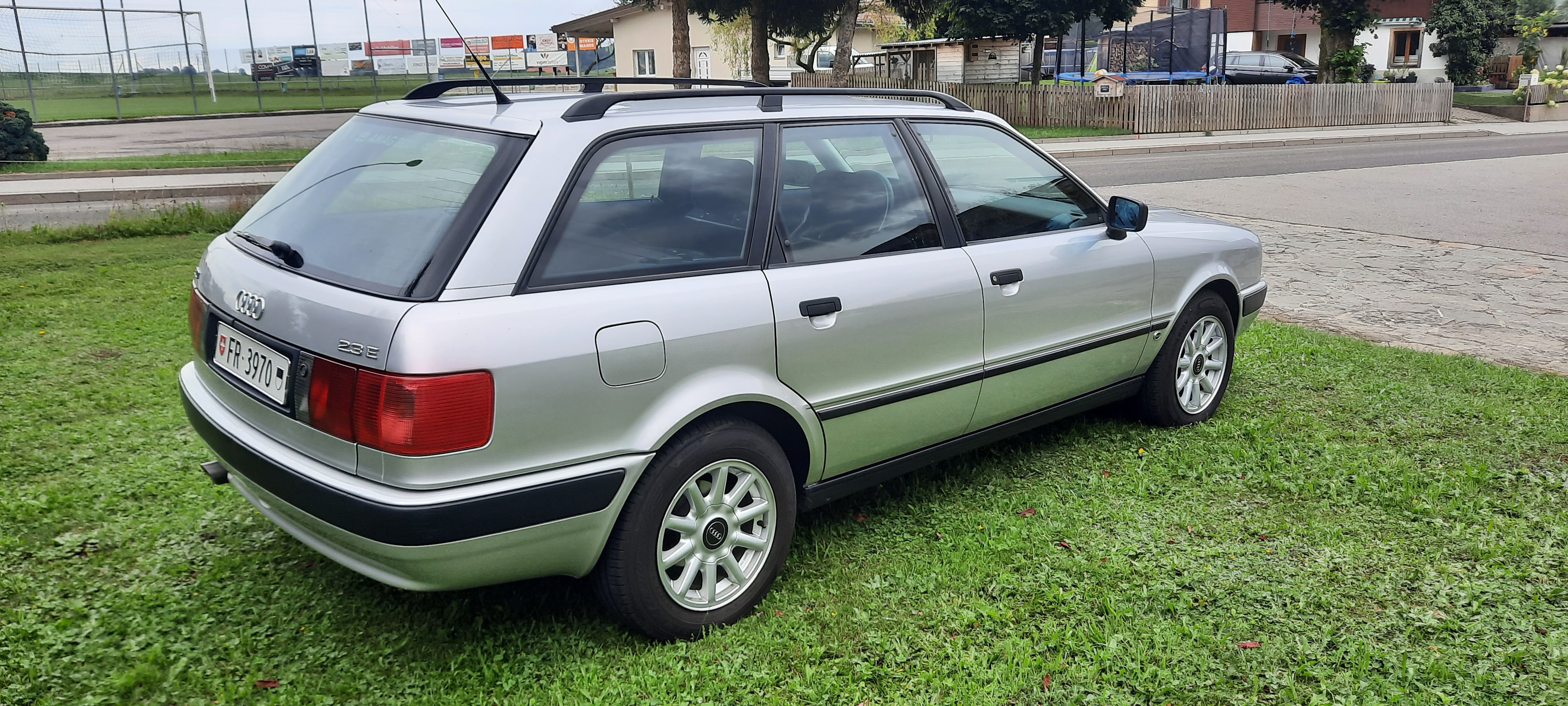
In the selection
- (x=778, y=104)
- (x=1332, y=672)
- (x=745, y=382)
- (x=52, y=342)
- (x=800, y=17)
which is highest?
(x=800, y=17)

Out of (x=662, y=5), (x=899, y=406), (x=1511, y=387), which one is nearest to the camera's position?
(x=899, y=406)

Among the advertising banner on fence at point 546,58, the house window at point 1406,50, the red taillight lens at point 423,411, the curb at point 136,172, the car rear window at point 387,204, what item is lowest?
the red taillight lens at point 423,411

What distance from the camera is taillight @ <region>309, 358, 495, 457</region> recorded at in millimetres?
2535

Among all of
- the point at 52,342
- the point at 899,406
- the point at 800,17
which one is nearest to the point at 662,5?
the point at 800,17

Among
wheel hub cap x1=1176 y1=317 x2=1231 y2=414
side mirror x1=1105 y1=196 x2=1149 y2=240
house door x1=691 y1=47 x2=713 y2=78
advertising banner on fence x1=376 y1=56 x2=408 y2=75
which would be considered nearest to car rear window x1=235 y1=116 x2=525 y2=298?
side mirror x1=1105 y1=196 x2=1149 y2=240

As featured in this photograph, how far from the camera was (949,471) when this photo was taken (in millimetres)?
4516

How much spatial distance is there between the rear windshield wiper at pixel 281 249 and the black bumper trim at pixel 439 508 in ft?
1.78

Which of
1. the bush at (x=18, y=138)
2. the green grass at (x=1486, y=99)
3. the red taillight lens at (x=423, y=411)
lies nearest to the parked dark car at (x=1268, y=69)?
the green grass at (x=1486, y=99)

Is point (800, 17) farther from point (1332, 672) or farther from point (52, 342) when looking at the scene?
point (1332, 672)

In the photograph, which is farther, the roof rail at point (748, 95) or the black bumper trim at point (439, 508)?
the roof rail at point (748, 95)

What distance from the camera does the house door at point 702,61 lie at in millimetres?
47372

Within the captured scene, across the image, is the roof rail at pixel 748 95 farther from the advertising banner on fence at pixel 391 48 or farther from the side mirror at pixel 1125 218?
the advertising banner on fence at pixel 391 48

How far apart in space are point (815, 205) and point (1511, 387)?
4329 millimetres

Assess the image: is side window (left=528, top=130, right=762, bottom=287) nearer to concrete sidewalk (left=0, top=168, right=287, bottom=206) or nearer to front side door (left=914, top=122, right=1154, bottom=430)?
front side door (left=914, top=122, right=1154, bottom=430)
